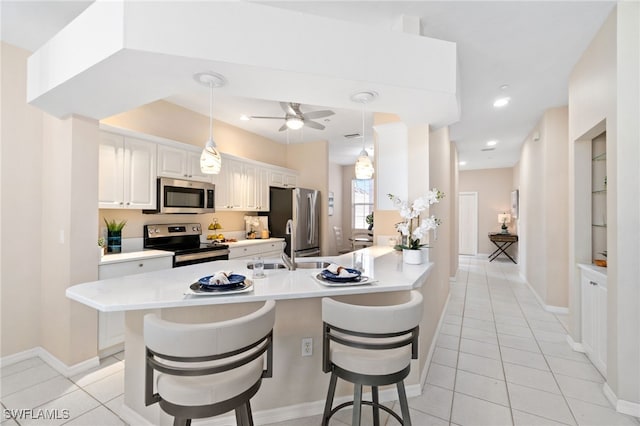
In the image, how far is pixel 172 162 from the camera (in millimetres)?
3586

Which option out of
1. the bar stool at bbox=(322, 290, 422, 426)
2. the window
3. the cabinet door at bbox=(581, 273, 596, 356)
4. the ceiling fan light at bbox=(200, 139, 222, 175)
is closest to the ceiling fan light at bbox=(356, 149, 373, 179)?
the ceiling fan light at bbox=(200, 139, 222, 175)

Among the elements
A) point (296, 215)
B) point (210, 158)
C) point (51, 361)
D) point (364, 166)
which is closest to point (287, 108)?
point (364, 166)

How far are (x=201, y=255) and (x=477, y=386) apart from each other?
3.16 m

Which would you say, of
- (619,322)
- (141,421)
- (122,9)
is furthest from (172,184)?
(619,322)

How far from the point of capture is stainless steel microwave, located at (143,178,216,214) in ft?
11.3

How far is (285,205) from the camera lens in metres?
5.30

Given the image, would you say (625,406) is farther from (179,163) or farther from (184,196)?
(179,163)

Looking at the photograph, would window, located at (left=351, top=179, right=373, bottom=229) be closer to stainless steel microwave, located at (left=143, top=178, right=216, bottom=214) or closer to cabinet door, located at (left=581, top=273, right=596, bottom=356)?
stainless steel microwave, located at (left=143, top=178, right=216, bottom=214)

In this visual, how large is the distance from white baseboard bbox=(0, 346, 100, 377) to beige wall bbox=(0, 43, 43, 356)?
0.17 ft

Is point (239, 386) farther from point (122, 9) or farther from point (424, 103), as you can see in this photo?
point (424, 103)

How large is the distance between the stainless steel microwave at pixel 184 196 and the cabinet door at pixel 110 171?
446mm

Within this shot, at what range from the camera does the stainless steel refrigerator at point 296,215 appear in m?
5.23

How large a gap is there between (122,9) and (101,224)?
2.46 metres

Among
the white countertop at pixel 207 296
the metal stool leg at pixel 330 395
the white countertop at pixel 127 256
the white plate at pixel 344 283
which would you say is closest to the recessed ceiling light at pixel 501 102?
the white countertop at pixel 207 296
